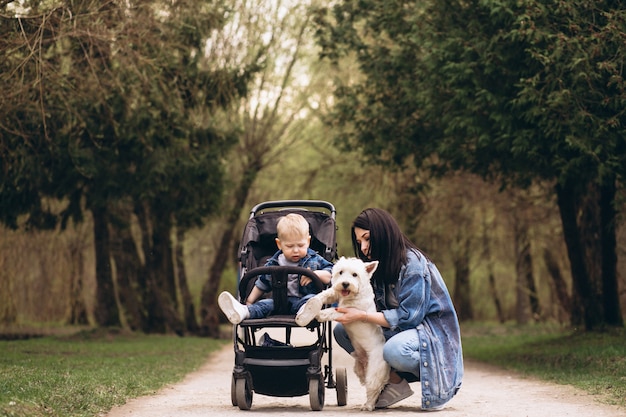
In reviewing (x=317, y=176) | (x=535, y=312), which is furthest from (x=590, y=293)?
(x=535, y=312)

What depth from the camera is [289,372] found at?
8422 mm

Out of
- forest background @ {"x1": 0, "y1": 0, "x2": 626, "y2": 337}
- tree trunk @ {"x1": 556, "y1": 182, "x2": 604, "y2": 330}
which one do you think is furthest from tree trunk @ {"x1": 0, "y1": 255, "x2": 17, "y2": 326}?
tree trunk @ {"x1": 556, "y1": 182, "x2": 604, "y2": 330}

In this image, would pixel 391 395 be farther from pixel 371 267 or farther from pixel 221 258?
pixel 221 258

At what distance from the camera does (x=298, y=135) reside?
30.3m

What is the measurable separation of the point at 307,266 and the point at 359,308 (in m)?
0.80

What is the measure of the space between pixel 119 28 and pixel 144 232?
430 inches

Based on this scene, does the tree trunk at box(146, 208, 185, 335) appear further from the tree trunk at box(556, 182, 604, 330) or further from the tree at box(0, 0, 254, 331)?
the tree trunk at box(556, 182, 604, 330)

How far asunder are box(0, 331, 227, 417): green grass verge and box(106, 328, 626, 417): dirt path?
33cm

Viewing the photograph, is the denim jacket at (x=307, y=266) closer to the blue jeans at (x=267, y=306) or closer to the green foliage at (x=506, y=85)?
the blue jeans at (x=267, y=306)

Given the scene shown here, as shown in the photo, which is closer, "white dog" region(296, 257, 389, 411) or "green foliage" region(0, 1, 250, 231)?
"white dog" region(296, 257, 389, 411)

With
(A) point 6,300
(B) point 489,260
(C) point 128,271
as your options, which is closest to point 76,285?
(C) point 128,271

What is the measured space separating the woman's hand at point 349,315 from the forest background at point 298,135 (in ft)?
20.9

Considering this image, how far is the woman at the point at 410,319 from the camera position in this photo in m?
8.28

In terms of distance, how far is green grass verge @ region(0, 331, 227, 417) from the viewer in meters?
8.51
